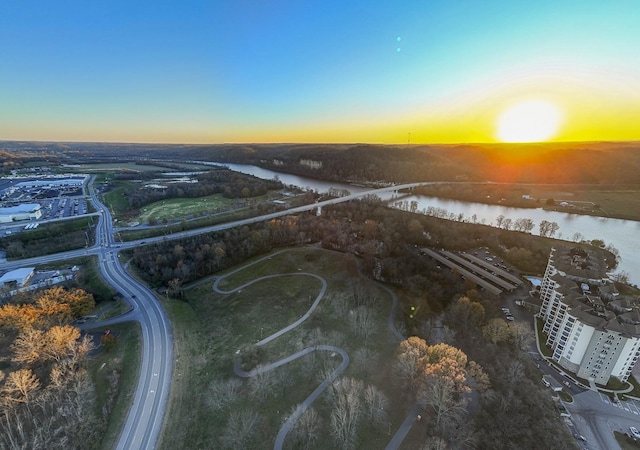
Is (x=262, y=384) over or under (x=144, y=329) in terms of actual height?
over

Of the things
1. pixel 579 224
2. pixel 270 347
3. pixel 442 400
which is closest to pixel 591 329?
pixel 442 400

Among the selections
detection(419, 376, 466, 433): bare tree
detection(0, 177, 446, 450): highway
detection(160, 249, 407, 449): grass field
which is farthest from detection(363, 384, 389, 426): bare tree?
detection(0, 177, 446, 450): highway

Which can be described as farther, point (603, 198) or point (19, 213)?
point (603, 198)

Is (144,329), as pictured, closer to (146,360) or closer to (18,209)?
(146,360)

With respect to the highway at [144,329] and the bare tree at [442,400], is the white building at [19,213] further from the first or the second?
the bare tree at [442,400]

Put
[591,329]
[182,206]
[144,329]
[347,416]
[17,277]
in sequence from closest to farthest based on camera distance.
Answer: [347,416] < [591,329] < [144,329] < [17,277] < [182,206]

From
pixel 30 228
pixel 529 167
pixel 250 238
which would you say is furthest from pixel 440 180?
pixel 30 228

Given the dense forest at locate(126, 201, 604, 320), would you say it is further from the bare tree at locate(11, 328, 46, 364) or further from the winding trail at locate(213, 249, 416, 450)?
the bare tree at locate(11, 328, 46, 364)
